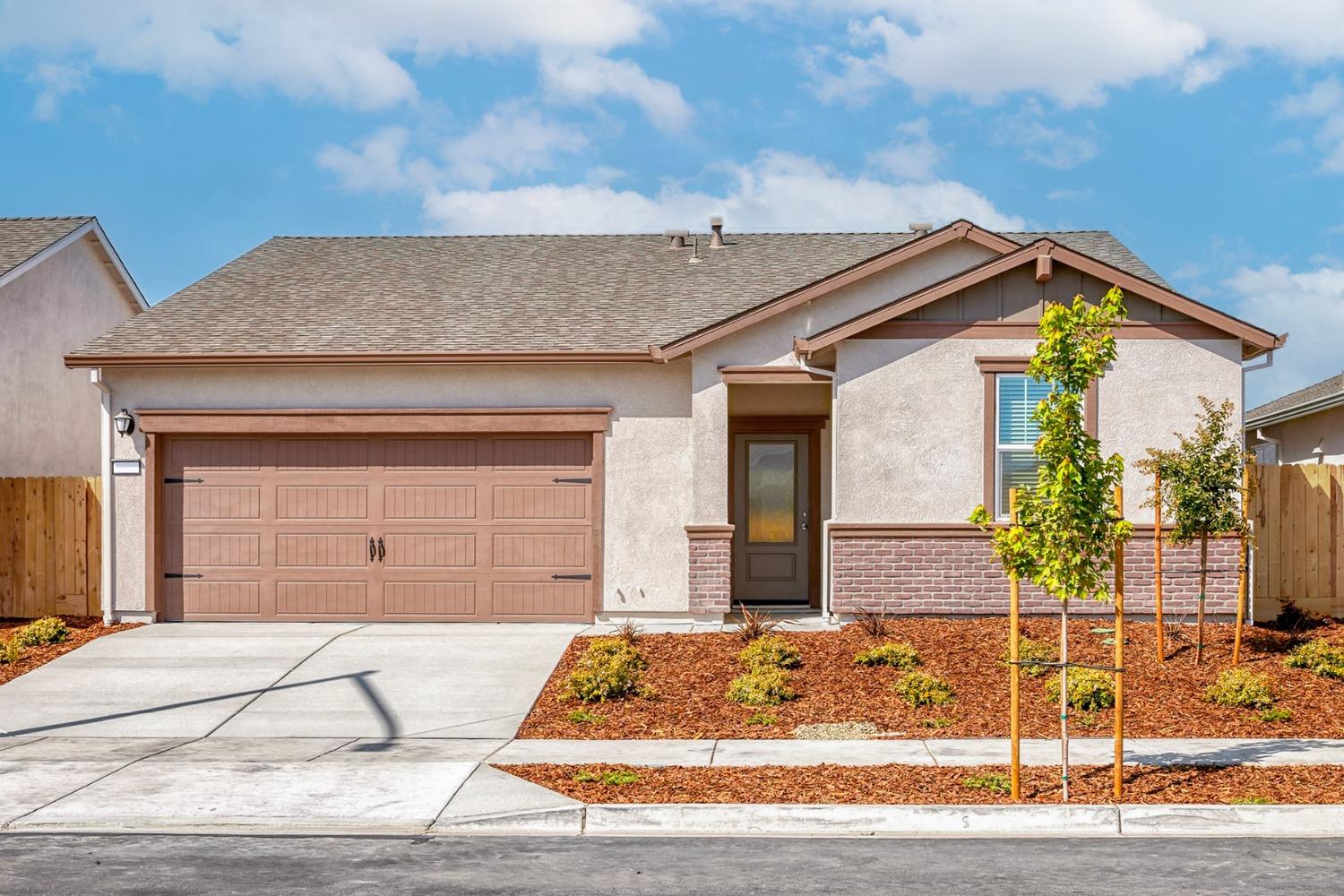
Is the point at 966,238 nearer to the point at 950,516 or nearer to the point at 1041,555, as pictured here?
the point at 950,516

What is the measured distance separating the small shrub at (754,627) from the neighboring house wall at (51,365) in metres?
11.3

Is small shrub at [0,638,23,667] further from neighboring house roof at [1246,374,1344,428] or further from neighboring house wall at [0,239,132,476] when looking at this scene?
neighboring house roof at [1246,374,1344,428]

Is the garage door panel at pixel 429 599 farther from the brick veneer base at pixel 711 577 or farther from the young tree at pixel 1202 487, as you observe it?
the young tree at pixel 1202 487

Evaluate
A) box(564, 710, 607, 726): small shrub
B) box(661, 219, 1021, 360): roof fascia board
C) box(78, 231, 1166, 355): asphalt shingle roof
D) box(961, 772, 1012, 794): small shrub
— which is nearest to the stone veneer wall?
box(661, 219, 1021, 360): roof fascia board

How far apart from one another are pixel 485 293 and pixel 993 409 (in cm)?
752

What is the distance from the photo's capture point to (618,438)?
16.8 m

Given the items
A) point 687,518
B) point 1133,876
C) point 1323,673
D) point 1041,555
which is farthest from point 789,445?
point 1133,876

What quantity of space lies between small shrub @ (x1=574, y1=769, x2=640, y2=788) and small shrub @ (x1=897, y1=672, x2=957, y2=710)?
11.5ft

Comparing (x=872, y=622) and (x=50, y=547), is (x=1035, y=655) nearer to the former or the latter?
(x=872, y=622)

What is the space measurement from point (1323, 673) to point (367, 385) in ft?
36.9

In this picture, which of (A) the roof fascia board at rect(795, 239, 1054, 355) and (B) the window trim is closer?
(A) the roof fascia board at rect(795, 239, 1054, 355)

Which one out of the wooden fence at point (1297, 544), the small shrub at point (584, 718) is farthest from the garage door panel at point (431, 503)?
the wooden fence at point (1297, 544)

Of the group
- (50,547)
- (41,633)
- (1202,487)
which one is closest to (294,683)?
(41,633)

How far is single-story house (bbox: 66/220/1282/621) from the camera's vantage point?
15516 millimetres
